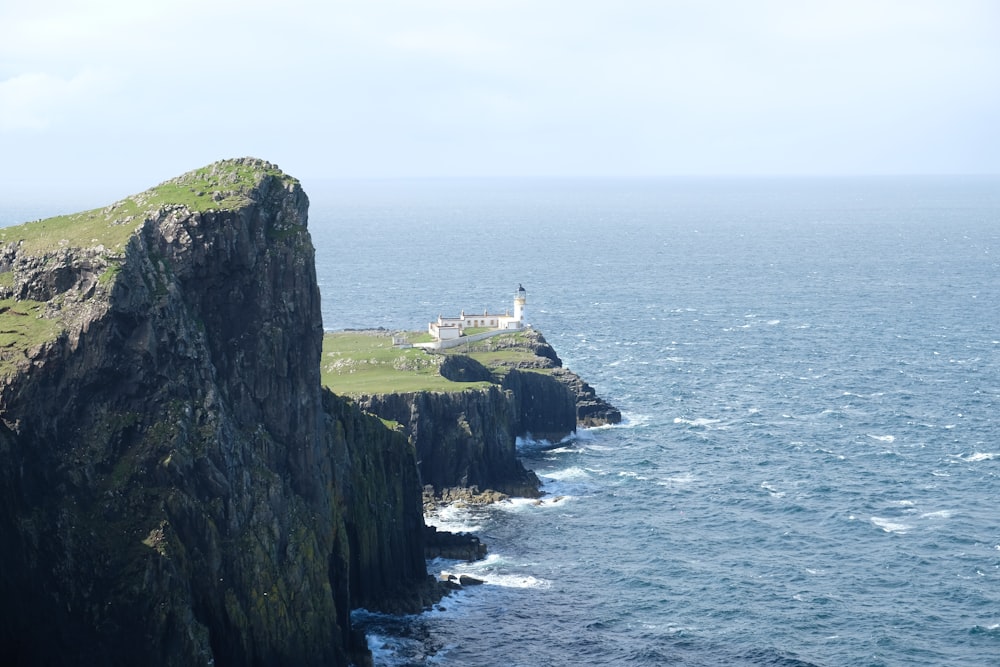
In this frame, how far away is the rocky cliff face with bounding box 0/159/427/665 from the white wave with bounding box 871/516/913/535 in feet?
152

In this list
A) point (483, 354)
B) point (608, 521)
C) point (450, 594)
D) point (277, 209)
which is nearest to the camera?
point (277, 209)

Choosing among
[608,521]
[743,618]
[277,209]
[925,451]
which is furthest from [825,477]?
[277,209]

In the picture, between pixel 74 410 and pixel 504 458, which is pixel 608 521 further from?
pixel 74 410

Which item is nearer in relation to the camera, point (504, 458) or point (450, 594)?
point (450, 594)

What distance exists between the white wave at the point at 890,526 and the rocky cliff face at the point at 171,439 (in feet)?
152

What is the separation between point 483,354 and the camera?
175 metres

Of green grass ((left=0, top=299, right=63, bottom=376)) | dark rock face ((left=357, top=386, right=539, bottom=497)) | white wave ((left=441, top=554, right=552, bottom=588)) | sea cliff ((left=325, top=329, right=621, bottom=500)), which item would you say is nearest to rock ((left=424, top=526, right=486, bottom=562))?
white wave ((left=441, top=554, right=552, bottom=588))

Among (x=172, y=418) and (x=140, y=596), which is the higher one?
(x=172, y=418)

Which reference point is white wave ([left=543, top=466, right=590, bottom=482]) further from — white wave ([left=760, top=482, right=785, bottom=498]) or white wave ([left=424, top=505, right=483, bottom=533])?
white wave ([left=760, top=482, right=785, bottom=498])

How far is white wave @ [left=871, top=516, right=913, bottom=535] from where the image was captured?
117125mm

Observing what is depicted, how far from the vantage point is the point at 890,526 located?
4658 inches

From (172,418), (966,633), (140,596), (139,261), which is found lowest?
(966,633)

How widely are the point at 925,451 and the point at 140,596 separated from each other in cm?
8789

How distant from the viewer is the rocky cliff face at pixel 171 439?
7769cm
